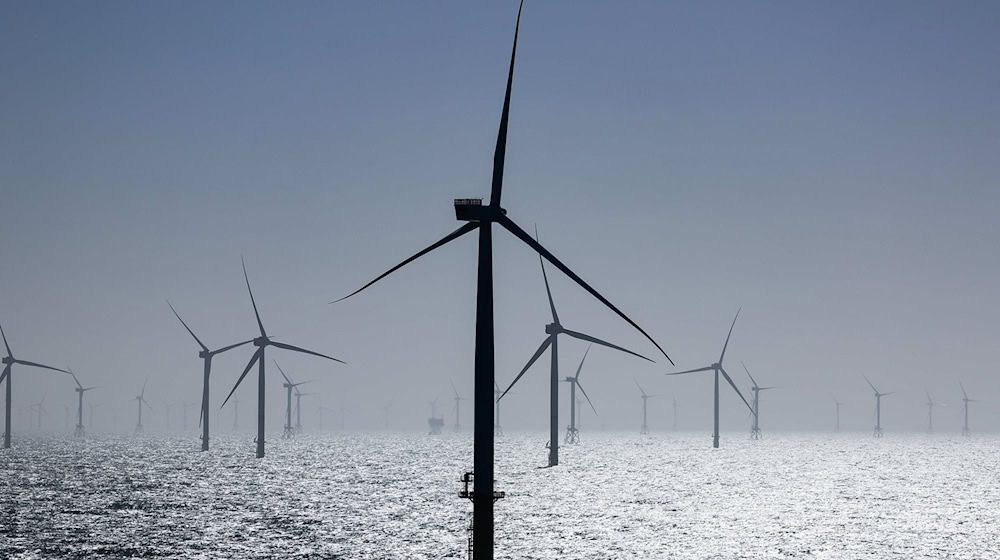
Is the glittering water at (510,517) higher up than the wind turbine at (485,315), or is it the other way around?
the wind turbine at (485,315)

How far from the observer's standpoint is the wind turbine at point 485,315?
167 feet

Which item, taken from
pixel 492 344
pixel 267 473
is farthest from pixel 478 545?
pixel 267 473

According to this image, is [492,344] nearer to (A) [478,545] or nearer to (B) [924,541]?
(A) [478,545]

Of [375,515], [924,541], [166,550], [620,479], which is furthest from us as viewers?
[620,479]

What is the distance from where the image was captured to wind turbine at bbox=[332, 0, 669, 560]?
2008 inches

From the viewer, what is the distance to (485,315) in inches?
2074

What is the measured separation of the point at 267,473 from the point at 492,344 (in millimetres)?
137847

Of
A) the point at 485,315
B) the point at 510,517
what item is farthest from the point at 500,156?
the point at 510,517

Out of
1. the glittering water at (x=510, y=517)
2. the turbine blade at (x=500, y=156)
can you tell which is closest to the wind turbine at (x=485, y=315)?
the turbine blade at (x=500, y=156)

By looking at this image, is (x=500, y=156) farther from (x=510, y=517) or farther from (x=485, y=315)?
(x=510, y=517)

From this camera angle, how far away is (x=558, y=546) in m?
83.1

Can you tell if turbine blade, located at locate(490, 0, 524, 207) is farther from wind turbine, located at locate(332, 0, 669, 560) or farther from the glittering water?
the glittering water

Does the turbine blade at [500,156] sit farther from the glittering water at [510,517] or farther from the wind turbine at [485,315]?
the glittering water at [510,517]

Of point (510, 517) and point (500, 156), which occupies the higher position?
point (500, 156)
